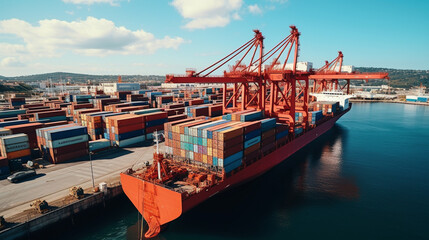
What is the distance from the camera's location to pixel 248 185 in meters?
29.7

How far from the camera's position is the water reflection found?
70.5 ft

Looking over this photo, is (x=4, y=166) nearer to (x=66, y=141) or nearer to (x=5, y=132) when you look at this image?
(x=66, y=141)

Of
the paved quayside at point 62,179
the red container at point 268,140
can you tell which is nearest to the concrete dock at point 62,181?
the paved quayside at point 62,179

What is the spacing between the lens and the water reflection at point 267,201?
2148 cm

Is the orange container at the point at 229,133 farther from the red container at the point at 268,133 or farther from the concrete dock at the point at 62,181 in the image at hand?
the concrete dock at the point at 62,181

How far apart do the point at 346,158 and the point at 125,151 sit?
3906 cm

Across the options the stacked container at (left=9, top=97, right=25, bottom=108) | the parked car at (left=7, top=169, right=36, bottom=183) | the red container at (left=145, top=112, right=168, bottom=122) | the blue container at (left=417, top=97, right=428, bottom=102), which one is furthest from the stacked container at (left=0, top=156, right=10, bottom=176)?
the blue container at (left=417, top=97, right=428, bottom=102)

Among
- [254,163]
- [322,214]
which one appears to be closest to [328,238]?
[322,214]

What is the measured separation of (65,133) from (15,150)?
20.1 ft

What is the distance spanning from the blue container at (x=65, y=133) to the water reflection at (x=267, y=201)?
63.5 feet

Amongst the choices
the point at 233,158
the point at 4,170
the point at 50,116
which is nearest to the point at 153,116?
the point at 4,170

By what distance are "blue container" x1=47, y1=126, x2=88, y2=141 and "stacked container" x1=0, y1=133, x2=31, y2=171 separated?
349cm

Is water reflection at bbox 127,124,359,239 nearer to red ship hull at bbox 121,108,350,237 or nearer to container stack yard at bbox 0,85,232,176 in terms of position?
red ship hull at bbox 121,108,350,237

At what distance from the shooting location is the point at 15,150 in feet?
99.1
